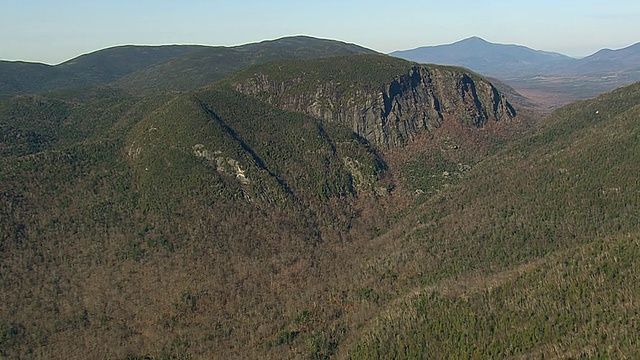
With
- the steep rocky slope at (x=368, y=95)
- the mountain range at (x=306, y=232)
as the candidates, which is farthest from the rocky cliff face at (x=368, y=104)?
the mountain range at (x=306, y=232)

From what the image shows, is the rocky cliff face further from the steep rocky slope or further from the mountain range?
the mountain range

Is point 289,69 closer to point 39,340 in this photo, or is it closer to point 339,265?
point 339,265

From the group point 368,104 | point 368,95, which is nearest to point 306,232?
point 368,104

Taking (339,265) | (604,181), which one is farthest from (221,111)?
(604,181)

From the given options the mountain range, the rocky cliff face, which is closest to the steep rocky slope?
the rocky cliff face

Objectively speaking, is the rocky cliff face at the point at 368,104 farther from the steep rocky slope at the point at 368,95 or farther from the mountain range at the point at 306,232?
the mountain range at the point at 306,232

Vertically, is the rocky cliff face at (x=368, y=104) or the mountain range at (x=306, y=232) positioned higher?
the rocky cliff face at (x=368, y=104)
